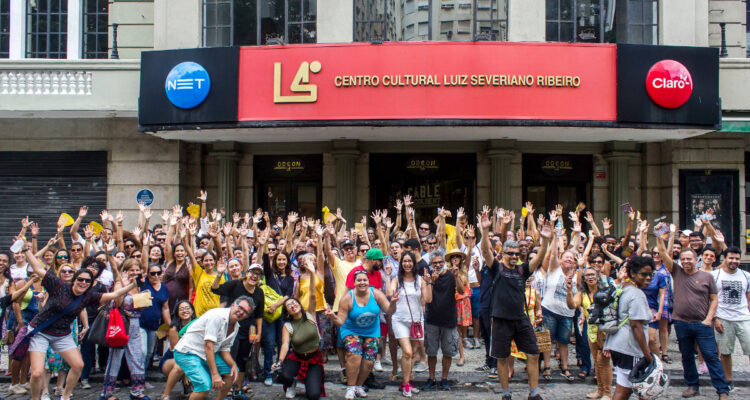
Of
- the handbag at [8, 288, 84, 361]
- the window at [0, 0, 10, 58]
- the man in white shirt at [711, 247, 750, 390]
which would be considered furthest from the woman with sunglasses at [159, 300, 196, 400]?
the window at [0, 0, 10, 58]

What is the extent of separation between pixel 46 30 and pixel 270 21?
19.2 feet

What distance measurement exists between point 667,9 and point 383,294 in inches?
410

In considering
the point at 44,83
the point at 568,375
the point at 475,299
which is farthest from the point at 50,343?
the point at 44,83

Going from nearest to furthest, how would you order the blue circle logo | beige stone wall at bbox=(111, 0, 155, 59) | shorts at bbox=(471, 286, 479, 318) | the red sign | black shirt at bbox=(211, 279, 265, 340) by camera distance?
1. black shirt at bbox=(211, 279, 265, 340)
2. shorts at bbox=(471, 286, 479, 318)
3. the red sign
4. the blue circle logo
5. beige stone wall at bbox=(111, 0, 155, 59)

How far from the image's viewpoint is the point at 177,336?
772cm

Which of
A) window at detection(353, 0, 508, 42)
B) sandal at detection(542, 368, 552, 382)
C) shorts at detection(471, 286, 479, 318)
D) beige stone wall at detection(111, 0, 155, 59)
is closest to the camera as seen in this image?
sandal at detection(542, 368, 552, 382)

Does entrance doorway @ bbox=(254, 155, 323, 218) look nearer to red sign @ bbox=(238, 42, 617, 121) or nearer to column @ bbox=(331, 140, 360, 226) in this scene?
column @ bbox=(331, 140, 360, 226)

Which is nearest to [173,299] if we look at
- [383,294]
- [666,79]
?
[383,294]

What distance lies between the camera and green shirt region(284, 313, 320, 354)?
755cm

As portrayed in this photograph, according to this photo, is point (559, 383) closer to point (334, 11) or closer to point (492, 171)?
point (492, 171)

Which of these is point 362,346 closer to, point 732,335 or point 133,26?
point 732,335

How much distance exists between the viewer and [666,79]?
42.9 feet

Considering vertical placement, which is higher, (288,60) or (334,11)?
(334,11)

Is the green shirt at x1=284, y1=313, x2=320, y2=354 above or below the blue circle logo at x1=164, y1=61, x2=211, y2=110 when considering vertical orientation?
below
